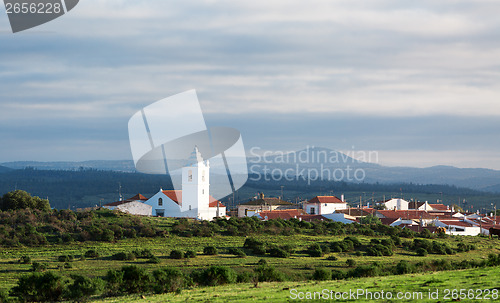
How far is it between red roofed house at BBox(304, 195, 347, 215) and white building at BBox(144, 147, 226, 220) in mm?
19447

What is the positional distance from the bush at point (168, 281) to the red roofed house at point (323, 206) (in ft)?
201

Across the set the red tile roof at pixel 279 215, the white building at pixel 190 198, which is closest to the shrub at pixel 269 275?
the white building at pixel 190 198

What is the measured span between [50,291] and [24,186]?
177 metres

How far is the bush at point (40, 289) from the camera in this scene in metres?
26.0

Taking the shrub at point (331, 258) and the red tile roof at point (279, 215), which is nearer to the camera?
the shrub at point (331, 258)

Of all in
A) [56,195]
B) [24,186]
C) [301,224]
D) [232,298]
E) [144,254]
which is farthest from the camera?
[24,186]

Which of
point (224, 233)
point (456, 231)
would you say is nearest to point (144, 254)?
point (224, 233)

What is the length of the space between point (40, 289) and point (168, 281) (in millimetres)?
5209

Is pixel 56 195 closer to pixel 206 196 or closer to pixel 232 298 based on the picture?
pixel 206 196

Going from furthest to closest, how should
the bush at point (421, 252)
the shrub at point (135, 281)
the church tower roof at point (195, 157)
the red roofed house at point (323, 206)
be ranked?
the red roofed house at point (323, 206) < the church tower roof at point (195, 157) < the bush at point (421, 252) < the shrub at point (135, 281)

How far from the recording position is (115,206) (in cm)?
7400

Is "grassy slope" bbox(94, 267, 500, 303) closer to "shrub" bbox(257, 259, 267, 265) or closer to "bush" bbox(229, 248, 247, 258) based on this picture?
"shrub" bbox(257, 259, 267, 265)

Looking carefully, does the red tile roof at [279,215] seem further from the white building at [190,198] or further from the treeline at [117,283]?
the treeline at [117,283]

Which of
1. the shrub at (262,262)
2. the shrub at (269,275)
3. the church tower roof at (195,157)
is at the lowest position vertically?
the shrub at (262,262)
